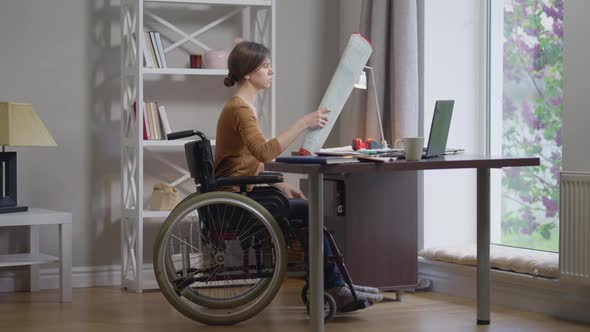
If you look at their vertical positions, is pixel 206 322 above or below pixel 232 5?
below

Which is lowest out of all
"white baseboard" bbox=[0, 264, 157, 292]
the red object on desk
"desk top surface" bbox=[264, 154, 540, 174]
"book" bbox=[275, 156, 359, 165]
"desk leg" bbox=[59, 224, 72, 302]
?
"white baseboard" bbox=[0, 264, 157, 292]

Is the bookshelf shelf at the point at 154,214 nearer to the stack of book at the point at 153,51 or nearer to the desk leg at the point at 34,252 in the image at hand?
the desk leg at the point at 34,252

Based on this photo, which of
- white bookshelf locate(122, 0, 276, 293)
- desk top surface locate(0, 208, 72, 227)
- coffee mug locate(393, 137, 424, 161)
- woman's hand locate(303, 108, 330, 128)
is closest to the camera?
coffee mug locate(393, 137, 424, 161)

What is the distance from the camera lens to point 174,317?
3777 mm

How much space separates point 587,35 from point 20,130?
2451mm

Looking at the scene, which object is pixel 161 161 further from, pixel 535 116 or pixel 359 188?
pixel 535 116

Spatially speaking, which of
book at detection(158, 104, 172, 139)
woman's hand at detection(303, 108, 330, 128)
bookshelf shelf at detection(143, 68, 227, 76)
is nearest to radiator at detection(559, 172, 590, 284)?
woman's hand at detection(303, 108, 330, 128)

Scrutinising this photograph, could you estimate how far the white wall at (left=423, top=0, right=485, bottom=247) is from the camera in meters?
4.56

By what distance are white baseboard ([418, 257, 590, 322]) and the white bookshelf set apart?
3.53 ft

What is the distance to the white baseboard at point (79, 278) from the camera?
4508 mm

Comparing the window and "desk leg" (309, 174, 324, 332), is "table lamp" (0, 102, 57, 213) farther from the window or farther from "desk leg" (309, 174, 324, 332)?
the window

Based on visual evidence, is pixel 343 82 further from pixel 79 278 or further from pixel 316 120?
pixel 79 278

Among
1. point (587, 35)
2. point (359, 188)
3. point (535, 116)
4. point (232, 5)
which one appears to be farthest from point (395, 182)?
point (232, 5)

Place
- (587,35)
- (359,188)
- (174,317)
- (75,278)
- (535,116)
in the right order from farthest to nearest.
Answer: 1. (75,278)
2. (535,116)
3. (359,188)
4. (174,317)
5. (587,35)
